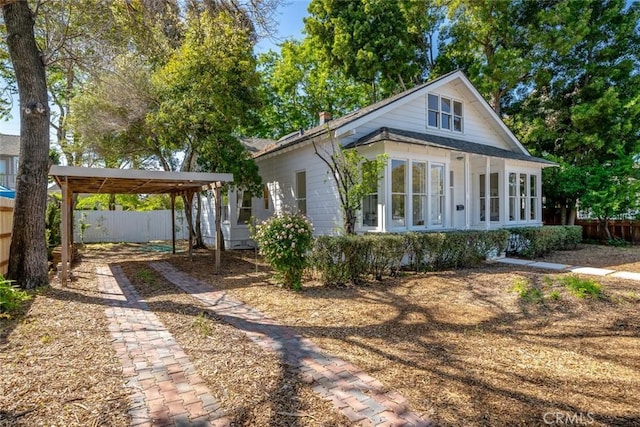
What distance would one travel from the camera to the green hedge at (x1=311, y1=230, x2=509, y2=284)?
24.6 ft

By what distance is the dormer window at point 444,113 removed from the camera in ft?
41.5

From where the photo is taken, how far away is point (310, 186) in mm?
11914

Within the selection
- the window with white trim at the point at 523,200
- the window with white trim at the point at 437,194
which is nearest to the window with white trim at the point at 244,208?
the window with white trim at the point at 437,194

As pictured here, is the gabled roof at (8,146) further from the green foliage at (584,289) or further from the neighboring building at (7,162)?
the green foliage at (584,289)

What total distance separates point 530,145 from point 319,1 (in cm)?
1375

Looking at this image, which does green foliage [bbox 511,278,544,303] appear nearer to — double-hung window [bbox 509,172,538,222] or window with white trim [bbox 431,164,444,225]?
window with white trim [bbox 431,164,444,225]

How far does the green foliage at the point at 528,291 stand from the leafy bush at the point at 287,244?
12.8ft

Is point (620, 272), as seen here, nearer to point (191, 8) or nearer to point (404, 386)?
point (404, 386)

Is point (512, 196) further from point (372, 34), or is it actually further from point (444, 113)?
point (372, 34)

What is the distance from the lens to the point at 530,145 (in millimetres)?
18484

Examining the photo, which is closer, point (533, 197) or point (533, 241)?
point (533, 241)

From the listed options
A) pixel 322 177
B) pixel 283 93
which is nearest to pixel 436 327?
pixel 322 177

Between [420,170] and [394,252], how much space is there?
3446 millimetres

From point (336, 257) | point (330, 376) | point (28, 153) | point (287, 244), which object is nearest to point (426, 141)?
point (336, 257)
